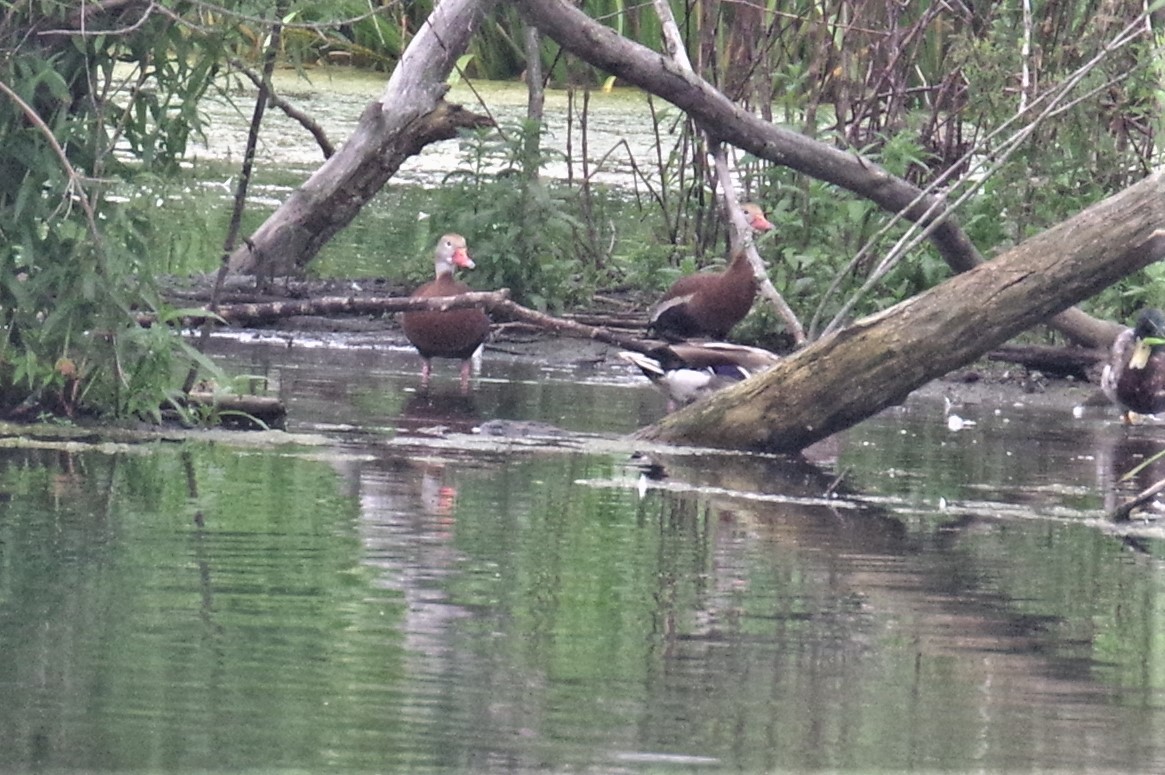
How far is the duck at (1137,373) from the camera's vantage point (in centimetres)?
905

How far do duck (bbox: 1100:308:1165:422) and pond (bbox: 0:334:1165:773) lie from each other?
1166 mm

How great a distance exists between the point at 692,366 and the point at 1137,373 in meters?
1.79

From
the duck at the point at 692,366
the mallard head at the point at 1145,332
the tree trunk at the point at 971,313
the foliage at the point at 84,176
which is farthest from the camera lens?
the mallard head at the point at 1145,332

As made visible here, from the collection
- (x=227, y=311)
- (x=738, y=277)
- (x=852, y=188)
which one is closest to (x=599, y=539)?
(x=227, y=311)

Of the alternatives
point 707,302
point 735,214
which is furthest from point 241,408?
point 707,302

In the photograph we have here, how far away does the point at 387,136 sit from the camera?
1053 centimetres

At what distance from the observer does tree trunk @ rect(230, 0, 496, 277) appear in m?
10.5

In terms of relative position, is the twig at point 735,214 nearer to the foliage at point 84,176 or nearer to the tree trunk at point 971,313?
the tree trunk at point 971,313

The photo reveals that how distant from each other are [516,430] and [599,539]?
6.73ft

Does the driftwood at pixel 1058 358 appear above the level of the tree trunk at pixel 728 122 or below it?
below

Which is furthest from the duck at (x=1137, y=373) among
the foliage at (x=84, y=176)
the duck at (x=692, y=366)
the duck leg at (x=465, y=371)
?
the foliage at (x=84, y=176)

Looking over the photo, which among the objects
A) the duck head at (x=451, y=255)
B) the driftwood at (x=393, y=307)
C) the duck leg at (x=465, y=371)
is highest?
the duck head at (x=451, y=255)

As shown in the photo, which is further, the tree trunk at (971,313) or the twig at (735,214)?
the twig at (735,214)

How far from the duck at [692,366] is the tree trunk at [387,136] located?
2050mm
